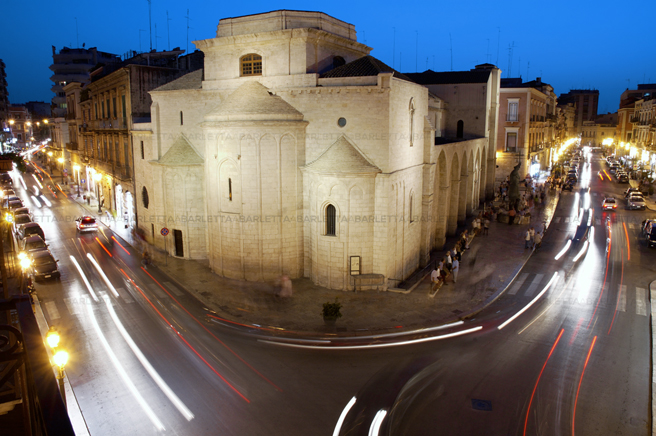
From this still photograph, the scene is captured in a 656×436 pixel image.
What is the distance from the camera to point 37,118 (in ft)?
436

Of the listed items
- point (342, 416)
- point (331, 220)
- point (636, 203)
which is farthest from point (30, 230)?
point (636, 203)

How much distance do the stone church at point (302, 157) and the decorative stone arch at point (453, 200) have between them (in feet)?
21.5

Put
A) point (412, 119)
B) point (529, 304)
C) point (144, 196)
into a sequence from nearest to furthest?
point (529, 304) < point (412, 119) < point (144, 196)

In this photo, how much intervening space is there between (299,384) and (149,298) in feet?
32.3

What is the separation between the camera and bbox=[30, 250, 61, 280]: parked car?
2253cm

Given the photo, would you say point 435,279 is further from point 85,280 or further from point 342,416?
point 85,280

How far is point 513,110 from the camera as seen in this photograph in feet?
181

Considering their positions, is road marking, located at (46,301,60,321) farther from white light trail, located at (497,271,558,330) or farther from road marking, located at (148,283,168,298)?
white light trail, located at (497,271,558,330)

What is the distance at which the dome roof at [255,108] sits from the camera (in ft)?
71.3

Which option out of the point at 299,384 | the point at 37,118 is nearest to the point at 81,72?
the point at 37,118

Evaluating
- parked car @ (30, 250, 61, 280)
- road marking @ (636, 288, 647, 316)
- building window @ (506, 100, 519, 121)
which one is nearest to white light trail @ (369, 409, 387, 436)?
road marking @ (636, 288, 647, 316)

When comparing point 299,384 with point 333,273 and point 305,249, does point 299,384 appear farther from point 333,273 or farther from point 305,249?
point 305,249

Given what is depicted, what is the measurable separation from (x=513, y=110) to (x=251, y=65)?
4036 centimetres

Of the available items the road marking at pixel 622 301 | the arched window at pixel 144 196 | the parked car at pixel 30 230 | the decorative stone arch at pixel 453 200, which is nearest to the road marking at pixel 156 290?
the arched window at pixel 144 196
